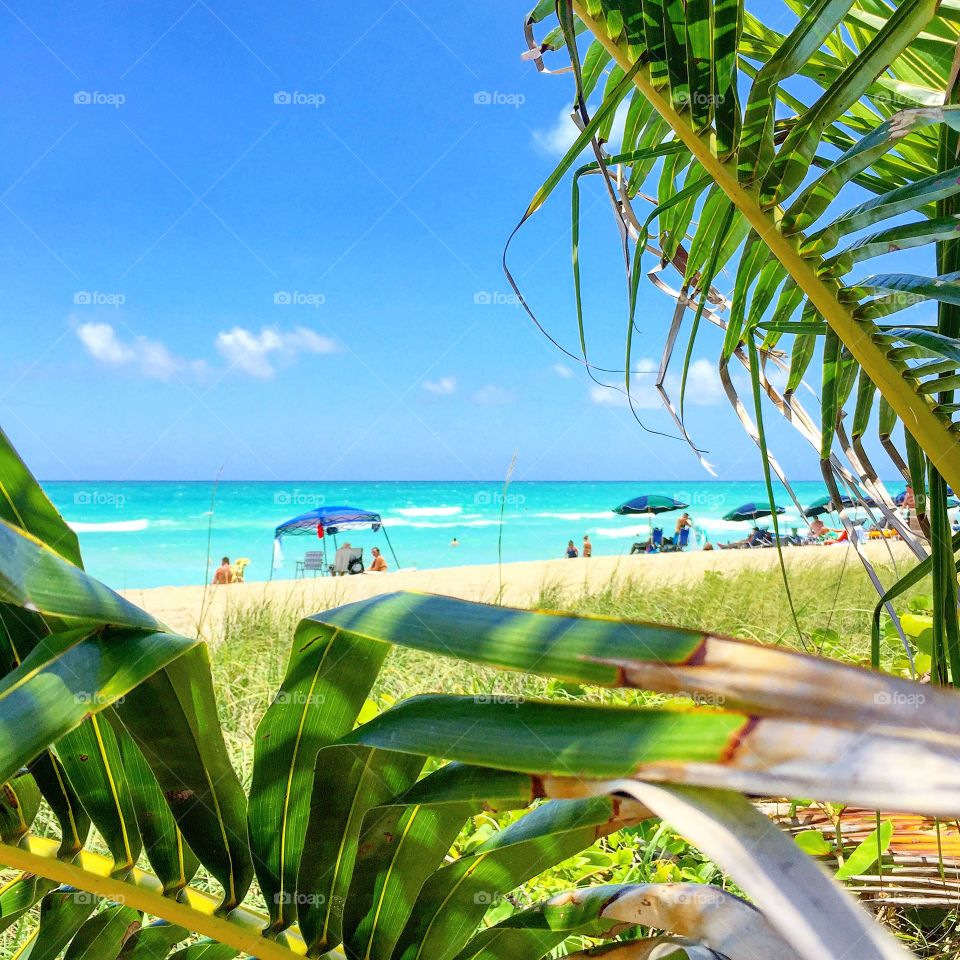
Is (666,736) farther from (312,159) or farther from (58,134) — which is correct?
(58,134)

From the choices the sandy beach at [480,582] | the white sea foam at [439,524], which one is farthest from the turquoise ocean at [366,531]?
the sandy beach at [480,582]

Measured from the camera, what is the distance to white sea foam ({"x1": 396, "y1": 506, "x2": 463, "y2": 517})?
27.6 m

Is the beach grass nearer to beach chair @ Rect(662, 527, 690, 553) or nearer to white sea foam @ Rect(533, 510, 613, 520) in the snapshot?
beach chair @ Rect(662, 527, 690, 553)

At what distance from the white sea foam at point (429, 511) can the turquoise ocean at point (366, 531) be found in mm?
43

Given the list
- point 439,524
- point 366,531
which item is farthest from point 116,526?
point 439,524

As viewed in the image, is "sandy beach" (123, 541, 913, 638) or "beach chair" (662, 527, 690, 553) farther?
"beach chair" (662, 527, 690, 553)

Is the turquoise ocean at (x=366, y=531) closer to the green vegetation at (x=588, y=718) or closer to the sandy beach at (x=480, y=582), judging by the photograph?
the sandy beach at (x=480, y=582)

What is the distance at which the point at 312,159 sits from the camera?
43156 millimetres

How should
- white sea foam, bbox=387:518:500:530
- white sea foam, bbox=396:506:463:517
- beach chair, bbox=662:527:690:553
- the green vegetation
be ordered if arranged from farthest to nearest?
white sea foam, bbox=396:506:463:517 < white sea foam, bbox=387:518:500:530 < beach chair, bbox=662:527:690:553 < the green vegetation

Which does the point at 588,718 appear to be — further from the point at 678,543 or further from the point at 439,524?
the point at 439,524

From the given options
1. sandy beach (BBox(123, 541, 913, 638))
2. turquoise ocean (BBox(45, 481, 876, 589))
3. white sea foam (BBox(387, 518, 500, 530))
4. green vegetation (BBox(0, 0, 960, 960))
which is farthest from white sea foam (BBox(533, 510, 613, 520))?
green vegetation (BBox(0, 0, 960, 960))

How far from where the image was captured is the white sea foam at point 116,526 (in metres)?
21.2

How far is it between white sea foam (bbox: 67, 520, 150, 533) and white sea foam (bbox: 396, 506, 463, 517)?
9180 millimetres

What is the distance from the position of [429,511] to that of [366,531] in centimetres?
516
